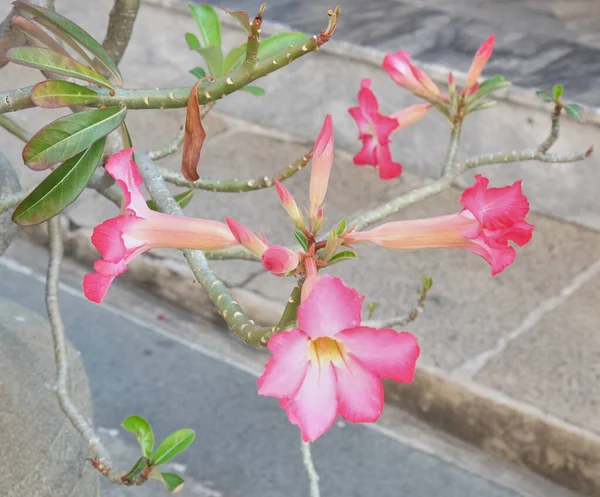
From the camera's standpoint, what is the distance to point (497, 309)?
5.92 feet

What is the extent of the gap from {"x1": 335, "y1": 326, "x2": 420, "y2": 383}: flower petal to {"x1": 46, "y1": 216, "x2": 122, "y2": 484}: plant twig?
455mm

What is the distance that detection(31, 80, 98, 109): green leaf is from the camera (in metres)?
0.56

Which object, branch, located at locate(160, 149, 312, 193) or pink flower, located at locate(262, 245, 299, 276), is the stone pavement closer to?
branch, located at locate(160, 149, 312, 193)

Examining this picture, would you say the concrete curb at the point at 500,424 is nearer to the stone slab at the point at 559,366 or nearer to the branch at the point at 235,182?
the stone slab at the point at 559,366

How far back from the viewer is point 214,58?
93 centimetres

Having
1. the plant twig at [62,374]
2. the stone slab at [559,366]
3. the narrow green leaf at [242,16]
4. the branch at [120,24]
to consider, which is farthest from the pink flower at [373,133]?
the stone slab at [559,366]

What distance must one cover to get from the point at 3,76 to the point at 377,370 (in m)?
2.53

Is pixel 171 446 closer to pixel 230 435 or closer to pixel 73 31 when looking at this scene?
pixel 73 31

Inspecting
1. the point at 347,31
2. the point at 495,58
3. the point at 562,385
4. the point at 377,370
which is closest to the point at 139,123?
the point at 347,31

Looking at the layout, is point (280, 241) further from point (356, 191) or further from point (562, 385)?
point (562, 385)

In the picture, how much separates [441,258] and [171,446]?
1.16m

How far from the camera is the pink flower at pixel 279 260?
476 millimetres

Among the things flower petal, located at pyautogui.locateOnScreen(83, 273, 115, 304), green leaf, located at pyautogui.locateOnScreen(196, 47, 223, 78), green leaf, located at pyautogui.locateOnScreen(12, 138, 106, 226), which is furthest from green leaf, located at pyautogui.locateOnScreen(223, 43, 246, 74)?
flower petal, located at pyautogui.locateOnScreen(83, 273, 115, 304)

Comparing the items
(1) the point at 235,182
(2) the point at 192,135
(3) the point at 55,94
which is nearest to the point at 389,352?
(2) the point at 192,135
